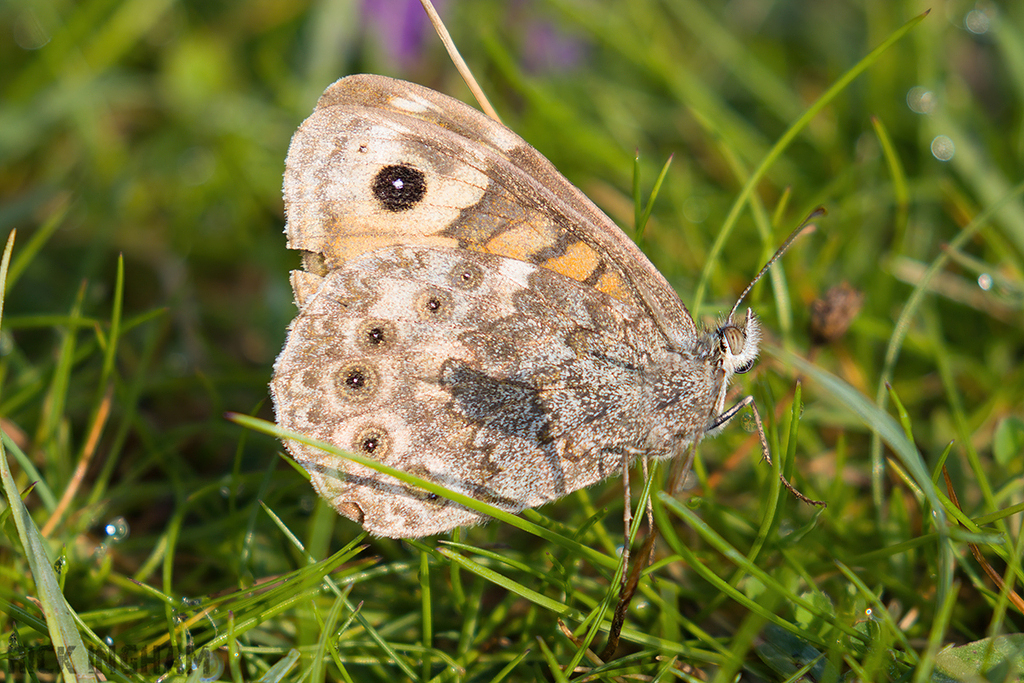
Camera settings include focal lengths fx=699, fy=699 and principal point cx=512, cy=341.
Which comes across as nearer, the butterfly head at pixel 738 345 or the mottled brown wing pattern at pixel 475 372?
the mottled brown wing pattern at pixel 475 372

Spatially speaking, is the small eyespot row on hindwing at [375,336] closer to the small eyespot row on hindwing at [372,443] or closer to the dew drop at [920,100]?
the small eyespot row on hindwing at [372,443]

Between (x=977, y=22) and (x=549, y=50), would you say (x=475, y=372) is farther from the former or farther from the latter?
(x=977, y=22)

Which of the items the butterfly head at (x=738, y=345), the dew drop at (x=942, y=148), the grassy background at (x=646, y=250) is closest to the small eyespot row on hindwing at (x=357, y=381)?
the grassy background at (x=646, y=250)

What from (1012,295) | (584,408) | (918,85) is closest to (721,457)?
(584,408)

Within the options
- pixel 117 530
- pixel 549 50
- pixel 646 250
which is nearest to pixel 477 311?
pixel 646 250

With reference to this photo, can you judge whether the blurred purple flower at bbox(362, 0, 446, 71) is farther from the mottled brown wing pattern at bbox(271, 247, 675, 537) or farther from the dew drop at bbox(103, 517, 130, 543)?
the dew drop at bbox(103, 517, 130, 543)

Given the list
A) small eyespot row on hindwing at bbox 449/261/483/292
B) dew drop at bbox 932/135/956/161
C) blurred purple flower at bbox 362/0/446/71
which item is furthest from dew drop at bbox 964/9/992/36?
small eyespot row on hindwing at bbox 449/261/483/292
